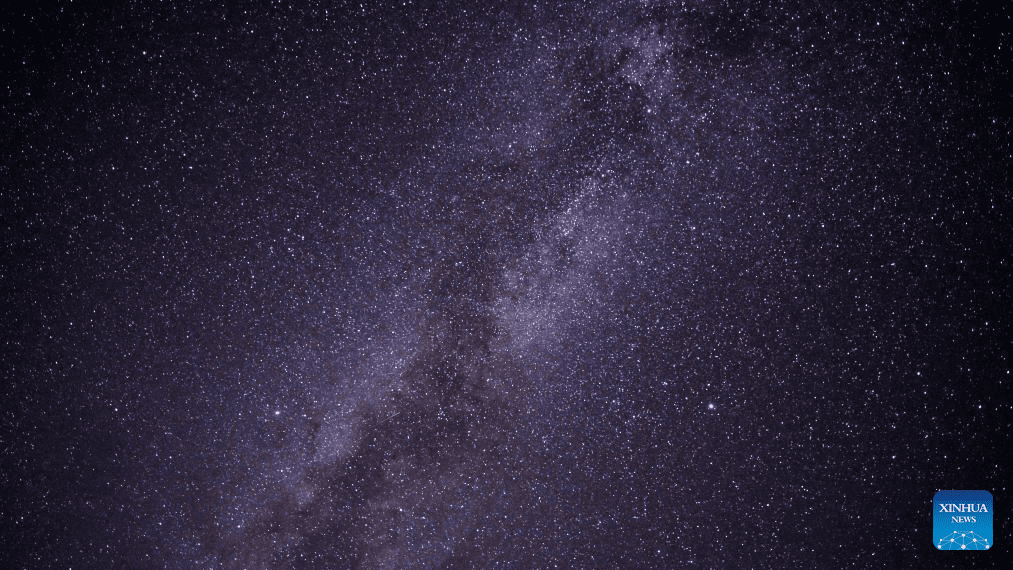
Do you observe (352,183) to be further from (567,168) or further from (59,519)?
(59,519)

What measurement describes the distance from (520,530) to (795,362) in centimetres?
82

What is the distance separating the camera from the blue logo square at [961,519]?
41.7 inches

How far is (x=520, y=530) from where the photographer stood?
1040 mm

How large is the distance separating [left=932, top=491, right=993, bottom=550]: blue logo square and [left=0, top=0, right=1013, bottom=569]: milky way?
0.13 ft

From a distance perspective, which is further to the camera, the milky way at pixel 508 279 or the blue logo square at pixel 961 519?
the blue logo square at pixel 961 519

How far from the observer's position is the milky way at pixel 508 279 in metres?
0.94

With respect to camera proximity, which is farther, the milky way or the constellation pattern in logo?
the constellation pattern in logo

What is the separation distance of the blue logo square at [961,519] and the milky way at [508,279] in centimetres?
4

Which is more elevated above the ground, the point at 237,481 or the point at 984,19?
the point at 984,19

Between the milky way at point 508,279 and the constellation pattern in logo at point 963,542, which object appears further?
the constellation pattern in logo at point 963,542

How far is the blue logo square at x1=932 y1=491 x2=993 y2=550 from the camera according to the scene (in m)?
1.06

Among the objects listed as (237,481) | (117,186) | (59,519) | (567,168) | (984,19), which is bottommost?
(59,519)

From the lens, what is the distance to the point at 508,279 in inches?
38.1

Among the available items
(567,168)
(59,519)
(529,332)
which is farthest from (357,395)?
(59,519)
